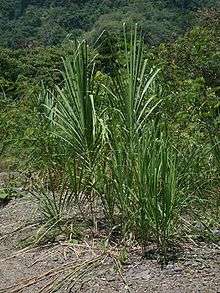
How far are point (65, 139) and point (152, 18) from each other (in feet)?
158

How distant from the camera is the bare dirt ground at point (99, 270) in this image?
2.73 m

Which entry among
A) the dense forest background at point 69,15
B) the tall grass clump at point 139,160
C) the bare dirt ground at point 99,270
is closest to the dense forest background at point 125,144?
the tall grass clump at point 139,160

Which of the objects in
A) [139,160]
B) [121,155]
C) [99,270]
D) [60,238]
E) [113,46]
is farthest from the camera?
[113,46]

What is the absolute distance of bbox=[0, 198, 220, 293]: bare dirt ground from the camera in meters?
2.73

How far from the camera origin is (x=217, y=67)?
36.2 feet

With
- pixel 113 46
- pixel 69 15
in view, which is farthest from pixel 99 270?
pixel 69 15

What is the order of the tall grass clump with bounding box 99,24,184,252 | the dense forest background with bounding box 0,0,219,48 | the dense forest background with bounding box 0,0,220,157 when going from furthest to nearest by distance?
the dense forest background with bounding box 0,0,219,48 < the dense forest background with bounding box 0,0,220,157 < the tall grass clump with bounding box 99,24,184,252

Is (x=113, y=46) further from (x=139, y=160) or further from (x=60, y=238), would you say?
(x=60, y=238)

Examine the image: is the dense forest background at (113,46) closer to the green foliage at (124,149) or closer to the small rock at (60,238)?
the green foliage at (124,149)

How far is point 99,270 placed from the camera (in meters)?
2.98

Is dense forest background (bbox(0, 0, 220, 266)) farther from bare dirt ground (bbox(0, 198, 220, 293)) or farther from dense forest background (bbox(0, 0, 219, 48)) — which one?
dense forest background (bbox(0, 0, 219, 48))

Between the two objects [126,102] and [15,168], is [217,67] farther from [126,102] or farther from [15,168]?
[126,102]

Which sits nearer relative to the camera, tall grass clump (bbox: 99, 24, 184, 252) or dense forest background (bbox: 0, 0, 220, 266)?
tall grass clump (bbox: 99, 24, 184, 252)

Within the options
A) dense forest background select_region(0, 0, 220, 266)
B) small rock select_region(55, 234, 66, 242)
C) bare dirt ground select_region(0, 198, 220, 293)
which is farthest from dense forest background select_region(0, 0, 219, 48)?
bare dirt ground select_region(0, 198, 220, 293)
